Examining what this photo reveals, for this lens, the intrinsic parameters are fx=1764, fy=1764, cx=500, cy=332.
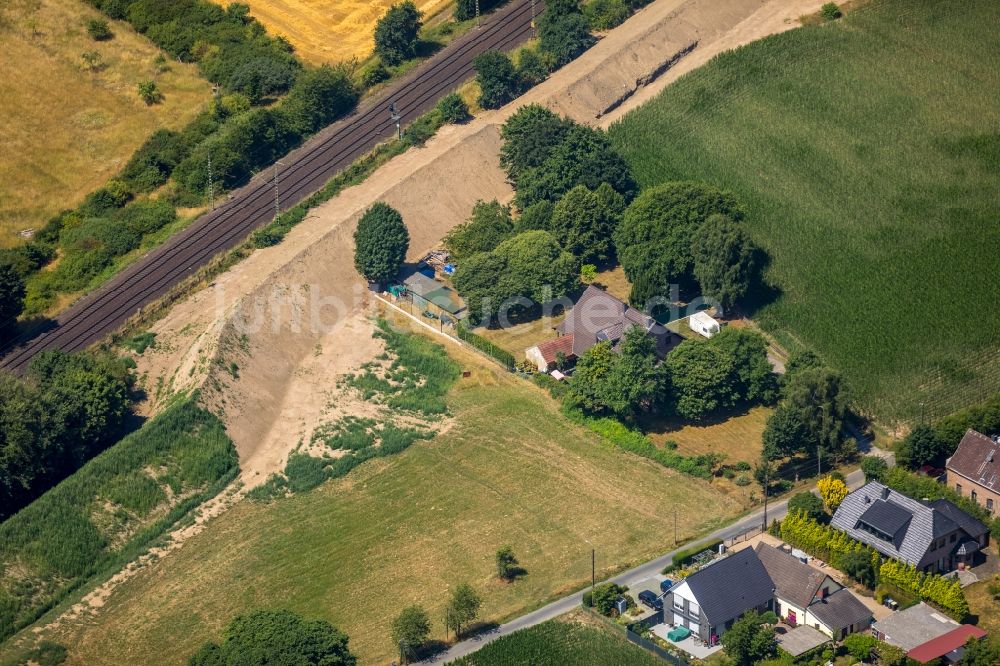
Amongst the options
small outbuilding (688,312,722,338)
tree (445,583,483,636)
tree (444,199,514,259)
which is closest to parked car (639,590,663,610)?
tree (445,583,483,636)

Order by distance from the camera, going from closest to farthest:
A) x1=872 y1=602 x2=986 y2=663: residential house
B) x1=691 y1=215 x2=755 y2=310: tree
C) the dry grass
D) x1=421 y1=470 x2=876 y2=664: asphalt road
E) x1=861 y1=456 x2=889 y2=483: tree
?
x1=872 y1=602 x2=986 y2=663: residential house, x1=421 y1=470 x2=876 y2=664: asphalt road, x1=861 y1=456 x2=889 y2=483: tree, the dry grass, x1=691 y1=215 x2=755 y2=310: tree

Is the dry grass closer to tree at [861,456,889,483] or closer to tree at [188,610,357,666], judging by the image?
tree at [861,456,889,483]

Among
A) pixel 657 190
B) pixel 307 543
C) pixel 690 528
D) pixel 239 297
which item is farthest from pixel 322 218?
pixel 690 528

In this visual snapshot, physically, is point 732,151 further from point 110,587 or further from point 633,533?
point 110,587

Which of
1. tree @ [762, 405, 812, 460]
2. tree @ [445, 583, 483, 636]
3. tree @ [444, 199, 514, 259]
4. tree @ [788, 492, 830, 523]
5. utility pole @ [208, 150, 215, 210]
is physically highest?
utility pole @ [208, 150, 215, 210]

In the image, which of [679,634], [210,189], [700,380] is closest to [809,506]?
[700,380]

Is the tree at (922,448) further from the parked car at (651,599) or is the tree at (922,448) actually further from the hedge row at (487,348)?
the hedge row at (487,348)
